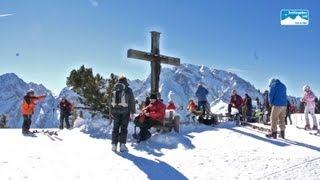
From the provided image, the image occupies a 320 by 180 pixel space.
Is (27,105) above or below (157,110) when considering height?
above

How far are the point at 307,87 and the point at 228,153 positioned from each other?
7466 millimetres

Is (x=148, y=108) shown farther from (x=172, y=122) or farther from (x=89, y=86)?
(x=89, y=86)

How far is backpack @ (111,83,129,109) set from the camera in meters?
12.6

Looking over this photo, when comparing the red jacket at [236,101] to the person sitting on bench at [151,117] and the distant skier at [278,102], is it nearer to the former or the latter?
the distant skier at [278,102]

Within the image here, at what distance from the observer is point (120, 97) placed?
12633mm

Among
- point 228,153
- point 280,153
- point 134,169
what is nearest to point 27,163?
point 134,169

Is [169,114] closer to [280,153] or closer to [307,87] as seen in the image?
[280,153]

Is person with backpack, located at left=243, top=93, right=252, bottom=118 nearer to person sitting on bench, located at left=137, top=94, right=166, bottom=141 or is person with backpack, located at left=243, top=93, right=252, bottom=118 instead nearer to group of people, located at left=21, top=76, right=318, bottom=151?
group of people, located at left=21, top=76, right=318, bottom=151

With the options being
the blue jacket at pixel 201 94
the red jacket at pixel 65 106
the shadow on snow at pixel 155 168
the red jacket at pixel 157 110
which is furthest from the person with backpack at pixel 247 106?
the shadow on snow at pixel 155 168

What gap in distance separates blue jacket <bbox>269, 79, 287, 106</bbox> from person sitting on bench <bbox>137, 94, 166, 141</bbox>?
3.75 meters

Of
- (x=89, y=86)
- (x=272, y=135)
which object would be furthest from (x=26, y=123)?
(x=89, y=86)

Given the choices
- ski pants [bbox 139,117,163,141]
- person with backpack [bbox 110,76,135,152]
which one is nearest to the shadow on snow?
person with backpack [bbox 110,76,135,152]

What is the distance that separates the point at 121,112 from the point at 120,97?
41 cm

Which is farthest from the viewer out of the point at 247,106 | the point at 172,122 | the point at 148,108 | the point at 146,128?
the point at 247,106
